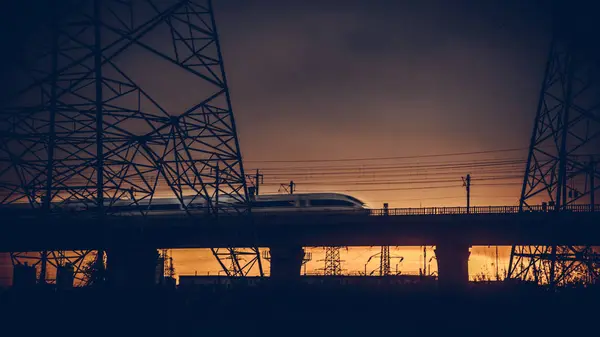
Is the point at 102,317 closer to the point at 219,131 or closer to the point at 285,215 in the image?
the point at 219,131

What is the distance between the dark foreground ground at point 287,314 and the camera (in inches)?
1148

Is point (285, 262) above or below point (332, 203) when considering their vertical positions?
below

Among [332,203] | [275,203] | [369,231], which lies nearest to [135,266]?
[275,203]

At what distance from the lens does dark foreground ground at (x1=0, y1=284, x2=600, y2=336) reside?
29156mm

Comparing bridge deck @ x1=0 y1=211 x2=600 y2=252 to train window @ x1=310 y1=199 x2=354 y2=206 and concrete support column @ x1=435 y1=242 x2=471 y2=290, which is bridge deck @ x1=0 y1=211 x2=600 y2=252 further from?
train window @ x1=310 y1=199 x2=354 y2=206

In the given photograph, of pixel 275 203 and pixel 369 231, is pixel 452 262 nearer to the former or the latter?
pixel 369 231

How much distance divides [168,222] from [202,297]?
28.1 metres

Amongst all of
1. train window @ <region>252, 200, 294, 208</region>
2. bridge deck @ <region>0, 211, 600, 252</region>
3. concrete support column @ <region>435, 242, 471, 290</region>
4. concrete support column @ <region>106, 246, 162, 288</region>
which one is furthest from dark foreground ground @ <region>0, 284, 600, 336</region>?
train window @ <region>252, 200, 294, 208</region>

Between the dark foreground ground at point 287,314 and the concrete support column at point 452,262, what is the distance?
26233 mm

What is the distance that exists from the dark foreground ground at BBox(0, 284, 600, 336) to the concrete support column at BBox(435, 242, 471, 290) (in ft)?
86.1

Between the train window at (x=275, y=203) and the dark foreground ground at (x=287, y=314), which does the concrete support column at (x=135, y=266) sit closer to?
the train window at (x=275, y=203)

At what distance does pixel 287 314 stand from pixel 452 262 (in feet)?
114

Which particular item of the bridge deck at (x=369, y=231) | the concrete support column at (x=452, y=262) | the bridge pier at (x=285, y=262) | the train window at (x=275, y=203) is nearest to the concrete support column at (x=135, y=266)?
the bridge deck at (x=369, y=231)

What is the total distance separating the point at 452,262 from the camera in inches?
2506
